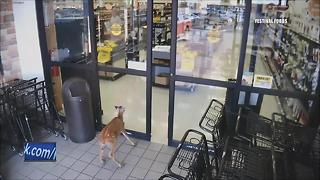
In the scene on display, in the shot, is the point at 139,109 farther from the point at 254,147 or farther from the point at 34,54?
the point at 254,147

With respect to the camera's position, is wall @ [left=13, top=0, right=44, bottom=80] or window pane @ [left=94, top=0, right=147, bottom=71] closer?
window pane @ [left=94, top=0, right=147, bottom=71]

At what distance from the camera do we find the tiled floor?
2871 mm

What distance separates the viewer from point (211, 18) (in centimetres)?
300

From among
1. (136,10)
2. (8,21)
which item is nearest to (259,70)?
(136,10)

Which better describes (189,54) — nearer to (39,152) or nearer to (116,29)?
(116,29)

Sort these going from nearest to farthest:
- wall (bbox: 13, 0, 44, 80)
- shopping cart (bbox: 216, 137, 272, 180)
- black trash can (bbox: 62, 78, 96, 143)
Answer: shopping cart (bbox: 216, 137, 272, 180) < black trash can (bbox: 62, 78, 96, 143) < wall (bbox: 13, 0, 44, 80)

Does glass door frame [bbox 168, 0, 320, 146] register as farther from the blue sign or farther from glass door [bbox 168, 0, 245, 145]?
the blue sign

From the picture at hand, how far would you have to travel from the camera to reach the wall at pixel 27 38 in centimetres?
363

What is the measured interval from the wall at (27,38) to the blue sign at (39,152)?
1203 millimetres

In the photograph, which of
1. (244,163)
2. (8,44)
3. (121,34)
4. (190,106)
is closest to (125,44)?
(121,34)

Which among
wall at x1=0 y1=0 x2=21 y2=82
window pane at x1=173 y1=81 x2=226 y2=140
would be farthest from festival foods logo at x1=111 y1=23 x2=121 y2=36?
wall at x1=0 y1=0 x2=21 y2=82

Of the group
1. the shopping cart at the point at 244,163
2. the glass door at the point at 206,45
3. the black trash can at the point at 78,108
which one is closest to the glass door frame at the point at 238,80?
the glass door at the point at 206,45

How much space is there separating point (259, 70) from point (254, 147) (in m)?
0.91

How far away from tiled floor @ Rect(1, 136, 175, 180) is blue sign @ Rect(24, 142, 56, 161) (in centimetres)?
7
